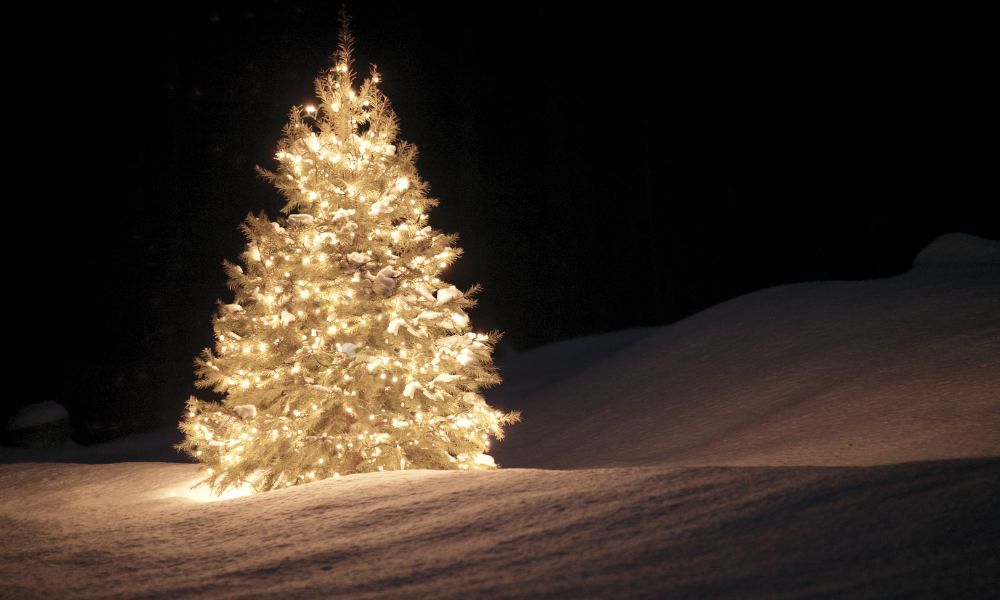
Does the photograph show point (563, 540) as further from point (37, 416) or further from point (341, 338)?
point (37, 416)

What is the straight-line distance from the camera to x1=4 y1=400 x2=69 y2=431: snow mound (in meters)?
14.7

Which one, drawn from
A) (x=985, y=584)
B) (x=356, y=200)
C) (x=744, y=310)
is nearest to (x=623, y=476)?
(x=985, y=584)

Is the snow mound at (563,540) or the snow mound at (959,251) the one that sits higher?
the snow mound at (959,251)

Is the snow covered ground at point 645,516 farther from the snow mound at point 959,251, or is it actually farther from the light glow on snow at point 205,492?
the snow mound at point 959,251

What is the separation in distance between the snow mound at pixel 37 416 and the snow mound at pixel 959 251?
17.3m

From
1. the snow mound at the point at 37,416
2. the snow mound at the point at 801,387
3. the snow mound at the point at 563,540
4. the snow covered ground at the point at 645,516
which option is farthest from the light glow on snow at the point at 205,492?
the snow mound at the point at 37,416

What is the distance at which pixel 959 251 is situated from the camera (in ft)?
40.1

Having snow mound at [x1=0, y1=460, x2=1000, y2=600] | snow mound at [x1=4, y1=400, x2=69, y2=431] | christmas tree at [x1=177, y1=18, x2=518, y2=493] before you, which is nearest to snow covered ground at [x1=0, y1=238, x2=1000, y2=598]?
snow mound at [x1=0, y1=460, x2=1000, y2=600]

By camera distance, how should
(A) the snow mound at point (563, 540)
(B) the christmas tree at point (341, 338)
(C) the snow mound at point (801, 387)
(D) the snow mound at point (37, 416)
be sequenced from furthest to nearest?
(D) the snow mound at point (37, 416) → (C) the snow mound at point (801, 387) → (B) the christmas tree at point (341, 338) → (A) the snow mound at point (563, 540)

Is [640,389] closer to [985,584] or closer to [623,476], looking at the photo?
[623,476]

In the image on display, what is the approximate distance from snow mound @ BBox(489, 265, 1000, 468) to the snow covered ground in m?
0.04

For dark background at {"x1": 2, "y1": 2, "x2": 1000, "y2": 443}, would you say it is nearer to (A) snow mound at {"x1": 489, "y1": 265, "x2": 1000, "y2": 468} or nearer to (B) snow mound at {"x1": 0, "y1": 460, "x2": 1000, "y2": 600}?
(A) snow mound at {"x1": 489, "y1": 265, "x2": 1000, "y2": 468}

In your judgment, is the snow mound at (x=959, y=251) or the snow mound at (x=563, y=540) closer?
the snow mound at (x=563, y=540)

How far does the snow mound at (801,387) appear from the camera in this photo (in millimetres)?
5742
